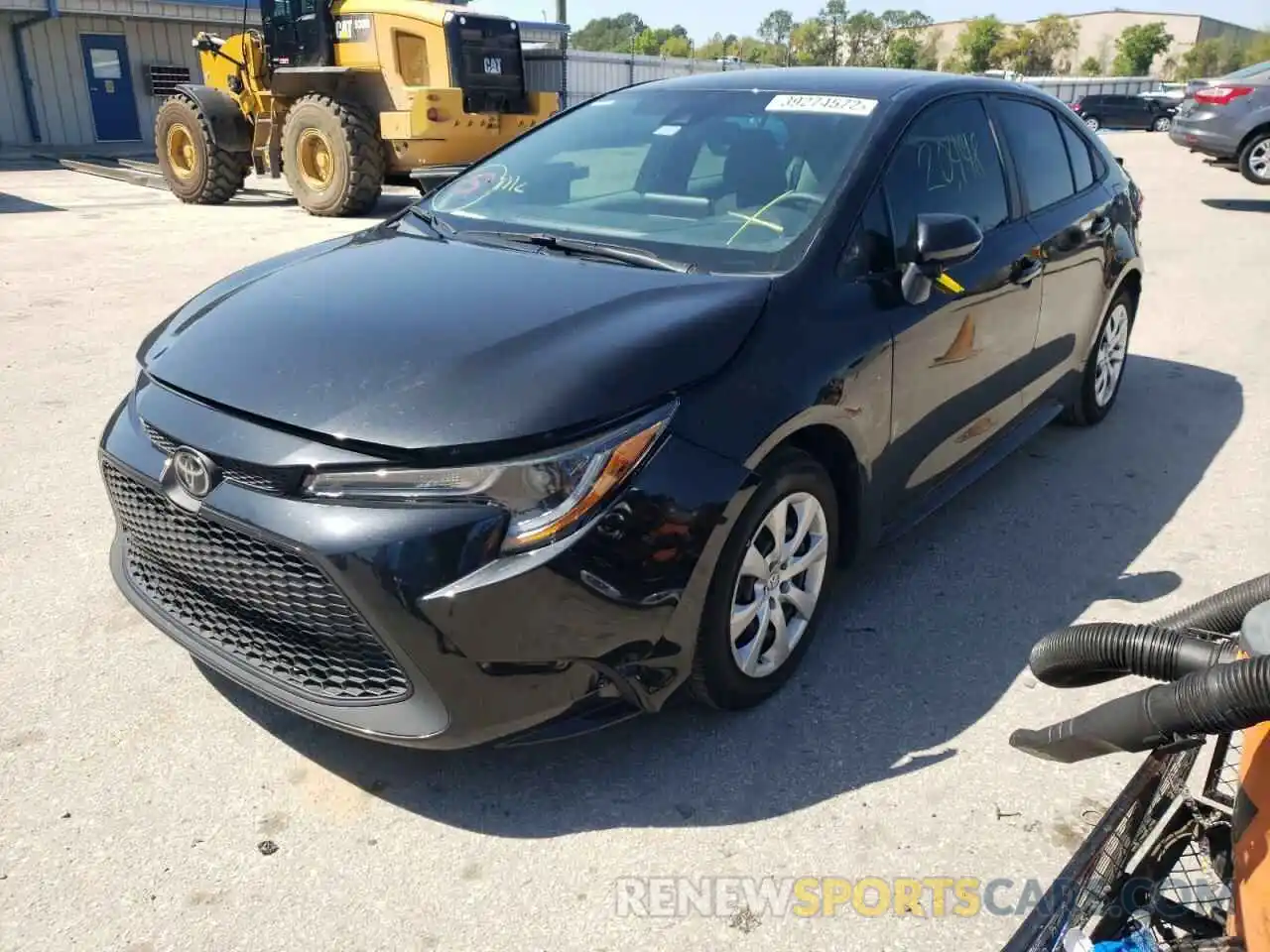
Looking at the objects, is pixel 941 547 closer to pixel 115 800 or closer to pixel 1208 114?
pixel 115 800

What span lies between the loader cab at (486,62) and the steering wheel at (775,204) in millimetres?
10007

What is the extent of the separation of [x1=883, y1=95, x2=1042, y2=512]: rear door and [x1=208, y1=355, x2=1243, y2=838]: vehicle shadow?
42 cm

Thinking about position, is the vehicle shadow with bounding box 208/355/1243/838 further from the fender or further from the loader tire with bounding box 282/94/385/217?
the fender

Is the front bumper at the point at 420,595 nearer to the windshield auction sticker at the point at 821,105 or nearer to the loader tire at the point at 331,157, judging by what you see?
the windshield auction sticker at the point at 821,105

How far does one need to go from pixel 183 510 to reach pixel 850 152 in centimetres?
221

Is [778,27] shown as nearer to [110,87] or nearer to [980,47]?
[980,47]

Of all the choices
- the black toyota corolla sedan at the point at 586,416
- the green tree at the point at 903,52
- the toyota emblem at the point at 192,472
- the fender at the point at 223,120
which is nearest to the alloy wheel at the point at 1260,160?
the black toyota corolla sedan at the point at 586,416

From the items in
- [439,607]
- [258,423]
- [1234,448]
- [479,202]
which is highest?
[479,202]

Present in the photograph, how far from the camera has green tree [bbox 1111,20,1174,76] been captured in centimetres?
9494

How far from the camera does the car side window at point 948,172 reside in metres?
3.26

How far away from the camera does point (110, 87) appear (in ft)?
78.0

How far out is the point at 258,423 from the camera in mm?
2332

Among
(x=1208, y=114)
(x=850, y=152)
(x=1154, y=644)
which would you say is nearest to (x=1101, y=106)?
(x=1208, y=114)

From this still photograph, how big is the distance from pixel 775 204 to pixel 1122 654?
2.19 m
